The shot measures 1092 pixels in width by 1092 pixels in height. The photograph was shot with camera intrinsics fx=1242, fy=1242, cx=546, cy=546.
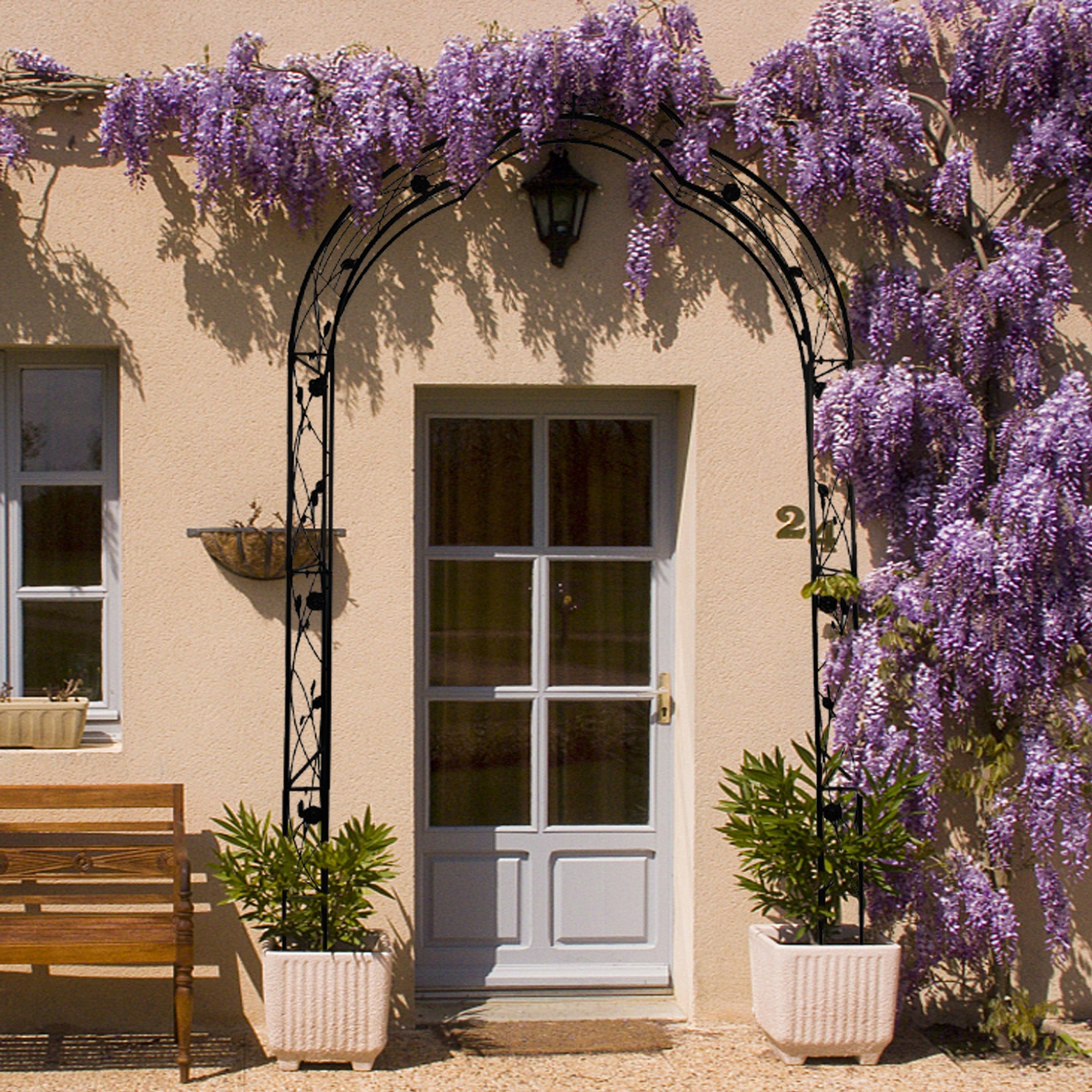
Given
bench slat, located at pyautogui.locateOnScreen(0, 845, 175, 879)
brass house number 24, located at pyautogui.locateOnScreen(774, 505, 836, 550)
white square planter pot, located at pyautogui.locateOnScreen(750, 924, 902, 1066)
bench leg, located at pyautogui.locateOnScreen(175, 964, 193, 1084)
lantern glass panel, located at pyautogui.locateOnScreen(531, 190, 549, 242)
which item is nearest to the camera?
bench leg, located at pyautogui.locateOnScreen(175, 964, 193, 1084)

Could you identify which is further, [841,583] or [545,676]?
[545,676]

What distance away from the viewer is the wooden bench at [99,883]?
3.57m

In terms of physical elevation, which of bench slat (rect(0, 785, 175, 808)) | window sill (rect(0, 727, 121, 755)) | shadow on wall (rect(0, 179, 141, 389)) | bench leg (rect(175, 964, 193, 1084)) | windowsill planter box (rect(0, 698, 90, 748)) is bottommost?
bench leg (rect(175, 964, 193, 1084))

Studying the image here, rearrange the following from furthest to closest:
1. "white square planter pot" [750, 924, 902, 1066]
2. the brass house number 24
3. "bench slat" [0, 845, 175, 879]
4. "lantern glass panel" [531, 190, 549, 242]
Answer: the brass house number 24
"lantern glass panel" [531, 190, 549, 242]
"bench slat" [0, 845, 175, 879]
"white square planter pot" [750, 924, 902, 1066]

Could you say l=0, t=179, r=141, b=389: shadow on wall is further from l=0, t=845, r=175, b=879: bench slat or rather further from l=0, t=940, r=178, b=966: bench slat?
l=0, t=940, r=178, b=966: bench slat

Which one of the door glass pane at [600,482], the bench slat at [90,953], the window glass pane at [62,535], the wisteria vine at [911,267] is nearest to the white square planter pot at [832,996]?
the wisteria vine at [911,267]

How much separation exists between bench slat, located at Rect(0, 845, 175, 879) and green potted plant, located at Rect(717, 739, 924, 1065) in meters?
1.73

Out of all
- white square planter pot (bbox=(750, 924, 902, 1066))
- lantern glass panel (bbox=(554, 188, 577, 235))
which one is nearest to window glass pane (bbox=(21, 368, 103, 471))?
lantern glass panel (bbox=(554, 188, 577, 235))

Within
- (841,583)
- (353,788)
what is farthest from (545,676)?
(841,583)

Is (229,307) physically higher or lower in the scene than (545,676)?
higher

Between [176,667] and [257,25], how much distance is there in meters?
2.10

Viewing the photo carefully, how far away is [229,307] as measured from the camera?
4.04 meters

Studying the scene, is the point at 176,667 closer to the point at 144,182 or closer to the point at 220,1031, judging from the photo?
the point at 220,1031

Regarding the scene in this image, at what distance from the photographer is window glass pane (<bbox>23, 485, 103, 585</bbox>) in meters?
4.18
